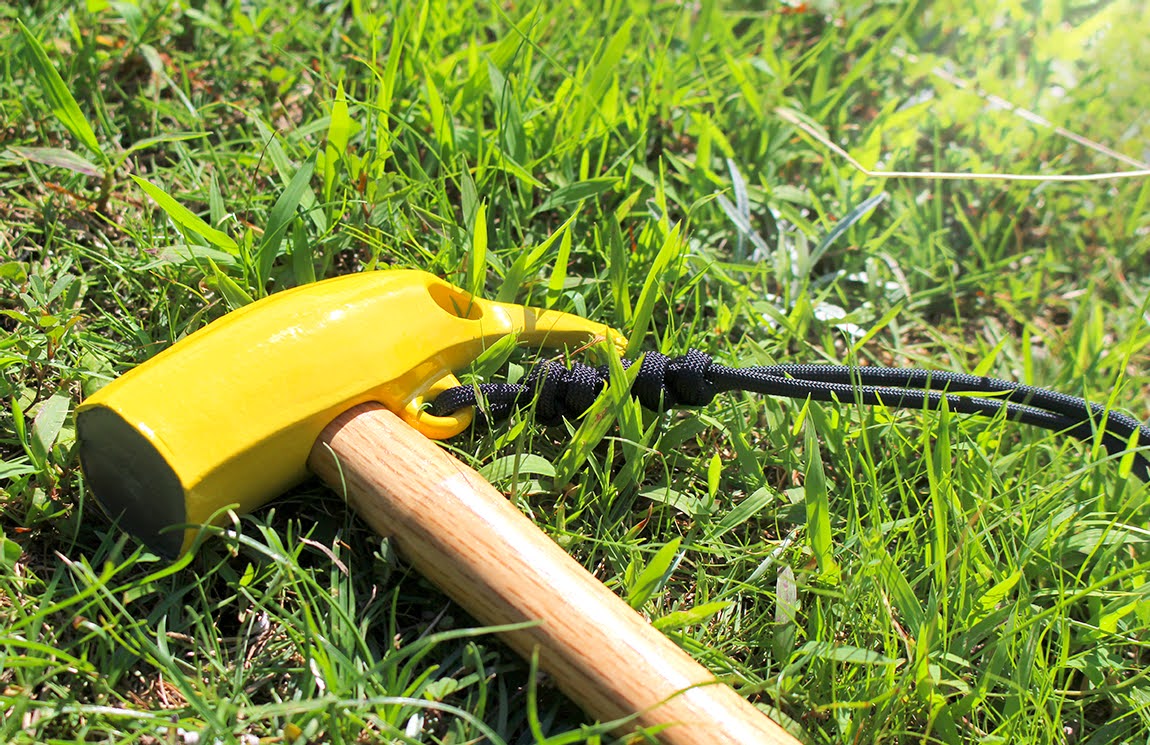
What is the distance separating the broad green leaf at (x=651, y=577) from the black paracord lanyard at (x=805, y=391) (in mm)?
339

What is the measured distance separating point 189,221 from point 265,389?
657 millimetres

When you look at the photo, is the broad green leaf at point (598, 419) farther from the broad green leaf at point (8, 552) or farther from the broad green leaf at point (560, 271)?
the broad green leaf at point (8, 552)

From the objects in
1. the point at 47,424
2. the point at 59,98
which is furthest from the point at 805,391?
the point at 59,98

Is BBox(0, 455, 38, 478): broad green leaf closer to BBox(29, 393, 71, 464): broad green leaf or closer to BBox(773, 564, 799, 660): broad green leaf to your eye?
BBox(29, 393, 71, 464): broad green leaf

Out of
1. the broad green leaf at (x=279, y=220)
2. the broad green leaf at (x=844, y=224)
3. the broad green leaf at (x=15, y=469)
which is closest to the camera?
the broad green leaf at (x=15, y=469)

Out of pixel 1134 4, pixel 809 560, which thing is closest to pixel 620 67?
pixel 809 560

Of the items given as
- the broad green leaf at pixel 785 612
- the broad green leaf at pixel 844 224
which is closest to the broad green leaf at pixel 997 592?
the broad green leaf at pixel 785 612

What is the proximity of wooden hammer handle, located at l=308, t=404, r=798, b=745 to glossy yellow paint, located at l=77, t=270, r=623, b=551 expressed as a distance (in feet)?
0.26

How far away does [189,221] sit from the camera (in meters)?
2.10

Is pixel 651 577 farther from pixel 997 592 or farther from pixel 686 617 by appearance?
pixel 997 592

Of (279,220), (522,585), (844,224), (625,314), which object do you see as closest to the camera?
(522,585)

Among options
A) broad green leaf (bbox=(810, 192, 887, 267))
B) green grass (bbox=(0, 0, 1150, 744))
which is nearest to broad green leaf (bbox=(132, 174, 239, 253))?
green grass (bbox=(0, 0, 1150, 744))

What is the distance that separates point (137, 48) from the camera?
8.29 ft

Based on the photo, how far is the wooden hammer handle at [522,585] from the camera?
1.50m
